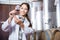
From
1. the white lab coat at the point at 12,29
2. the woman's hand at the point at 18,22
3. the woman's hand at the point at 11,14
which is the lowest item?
the white lab coat at the point at 12,29

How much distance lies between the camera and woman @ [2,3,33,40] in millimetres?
1039

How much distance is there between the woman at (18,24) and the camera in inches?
40.9

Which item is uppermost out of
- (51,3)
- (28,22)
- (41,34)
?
(51,3)

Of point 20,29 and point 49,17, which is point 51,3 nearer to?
point 49,17

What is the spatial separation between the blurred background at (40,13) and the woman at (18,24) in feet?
0.10

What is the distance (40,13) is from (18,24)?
7.9 inches

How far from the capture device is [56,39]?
84cm

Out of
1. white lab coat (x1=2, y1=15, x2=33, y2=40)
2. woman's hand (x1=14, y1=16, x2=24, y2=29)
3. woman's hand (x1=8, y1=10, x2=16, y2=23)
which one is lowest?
white lab coat (x1=2, y1=15, x2=33, y2=40)

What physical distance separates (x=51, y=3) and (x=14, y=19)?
324 millimetres

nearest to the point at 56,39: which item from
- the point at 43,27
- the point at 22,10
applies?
the point at 43,27

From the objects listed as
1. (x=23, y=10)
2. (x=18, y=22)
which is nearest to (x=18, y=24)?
(x=18, y=22)

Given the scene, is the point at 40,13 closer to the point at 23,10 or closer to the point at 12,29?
the point at 23,10

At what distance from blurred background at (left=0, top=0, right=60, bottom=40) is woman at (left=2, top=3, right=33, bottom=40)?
3 cm

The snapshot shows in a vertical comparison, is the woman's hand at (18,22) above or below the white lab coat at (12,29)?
above
